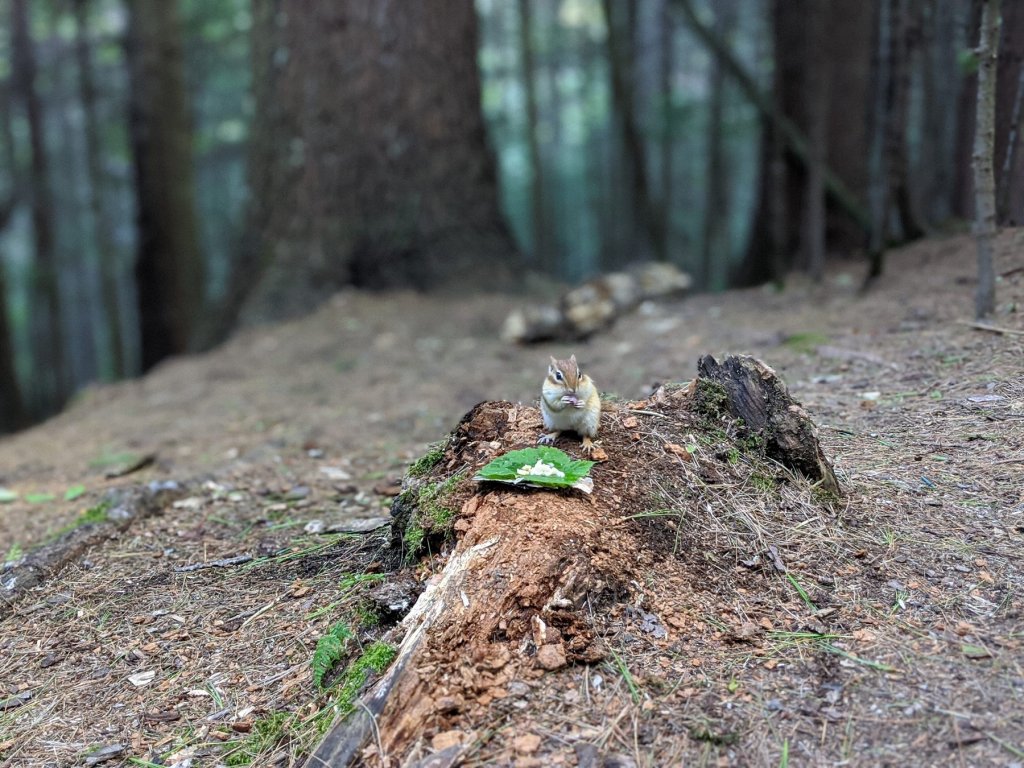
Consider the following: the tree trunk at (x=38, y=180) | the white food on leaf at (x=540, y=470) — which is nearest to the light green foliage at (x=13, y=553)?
the white food on leaf at (x=540, y=470)

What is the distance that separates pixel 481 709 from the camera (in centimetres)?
201

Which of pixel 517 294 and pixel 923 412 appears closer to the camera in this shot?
pixel 923 412

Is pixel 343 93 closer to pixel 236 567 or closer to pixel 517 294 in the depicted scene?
pixel 517 294

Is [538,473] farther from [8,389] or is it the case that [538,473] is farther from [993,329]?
[8,389]

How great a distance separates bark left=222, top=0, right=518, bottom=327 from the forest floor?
3102 mm

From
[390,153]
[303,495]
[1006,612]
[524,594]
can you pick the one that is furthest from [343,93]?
[1006,612]

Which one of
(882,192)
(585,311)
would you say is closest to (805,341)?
(882,192)

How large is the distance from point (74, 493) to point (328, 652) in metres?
2.67

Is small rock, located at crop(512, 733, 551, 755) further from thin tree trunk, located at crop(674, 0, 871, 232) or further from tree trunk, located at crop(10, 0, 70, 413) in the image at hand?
tree trunk, located at crop(10, 0, 70, 413)

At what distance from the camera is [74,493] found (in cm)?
425

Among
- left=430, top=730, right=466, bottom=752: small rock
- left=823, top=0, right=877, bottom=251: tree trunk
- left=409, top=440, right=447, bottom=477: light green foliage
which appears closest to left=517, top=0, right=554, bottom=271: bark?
left=823, top=0, right=877, bottom=251: tree trunk

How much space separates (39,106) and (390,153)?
9.25m

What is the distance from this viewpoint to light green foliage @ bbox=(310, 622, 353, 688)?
2285 millimetres

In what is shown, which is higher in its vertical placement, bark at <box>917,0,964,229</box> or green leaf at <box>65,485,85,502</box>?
bark at <box>917,0,964,229</box>
